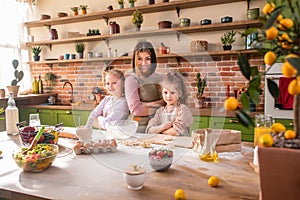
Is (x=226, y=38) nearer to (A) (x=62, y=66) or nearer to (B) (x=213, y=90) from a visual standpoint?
(B) (x=213, y=90)

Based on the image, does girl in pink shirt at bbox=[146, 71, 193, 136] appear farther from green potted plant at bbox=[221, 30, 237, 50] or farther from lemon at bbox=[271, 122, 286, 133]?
green potted plant at bbox=[221, 30, 237, 50]

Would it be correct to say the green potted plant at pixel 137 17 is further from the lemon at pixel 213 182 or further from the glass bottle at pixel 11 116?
the lemon at pixel 213 182

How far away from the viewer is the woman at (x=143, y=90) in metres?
2.22

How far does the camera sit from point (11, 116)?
82.0 inches

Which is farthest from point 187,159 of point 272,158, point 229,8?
point 229,8

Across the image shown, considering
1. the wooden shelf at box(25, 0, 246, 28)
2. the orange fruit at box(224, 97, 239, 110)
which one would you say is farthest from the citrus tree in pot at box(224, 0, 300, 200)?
the wooden shelf at box(25, 0, 246, 28)

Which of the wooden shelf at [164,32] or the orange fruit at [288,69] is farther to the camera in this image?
the wooden shelf at [164,32]

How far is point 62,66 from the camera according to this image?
186 inches

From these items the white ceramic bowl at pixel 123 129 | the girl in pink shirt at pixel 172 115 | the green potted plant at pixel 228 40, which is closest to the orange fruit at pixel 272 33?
the white ceramic bowl at pixel 123 129

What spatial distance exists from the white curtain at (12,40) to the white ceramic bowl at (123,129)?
318 centimetres

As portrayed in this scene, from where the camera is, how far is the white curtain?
439 centimetres

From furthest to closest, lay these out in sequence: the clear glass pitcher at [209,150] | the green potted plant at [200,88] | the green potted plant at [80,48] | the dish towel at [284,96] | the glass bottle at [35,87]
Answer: the glass bottle at [35,87], the green potted plant at [80,48], the green potted plant at [200,88], the dish towel at [284,96], the clear glass pitcher at [209,150]

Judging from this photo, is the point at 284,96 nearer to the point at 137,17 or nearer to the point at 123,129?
the point at 123,129

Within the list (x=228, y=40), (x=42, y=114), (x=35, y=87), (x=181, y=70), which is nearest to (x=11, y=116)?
(x=42, y=114)
